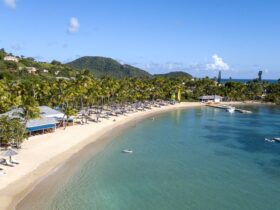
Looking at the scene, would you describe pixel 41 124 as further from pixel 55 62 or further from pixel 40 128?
pixel 55 62

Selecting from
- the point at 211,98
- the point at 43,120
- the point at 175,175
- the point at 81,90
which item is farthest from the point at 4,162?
the point at 211,98

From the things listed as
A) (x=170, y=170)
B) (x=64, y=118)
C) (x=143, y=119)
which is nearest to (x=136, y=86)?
(x=143, y=119)

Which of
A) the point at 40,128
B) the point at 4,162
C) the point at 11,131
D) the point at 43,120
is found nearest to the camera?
the point at 4,162

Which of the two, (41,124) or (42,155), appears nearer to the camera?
(42,155)

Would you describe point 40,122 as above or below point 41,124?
above

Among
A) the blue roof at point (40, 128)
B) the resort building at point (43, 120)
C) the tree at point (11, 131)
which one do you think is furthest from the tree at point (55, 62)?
the tree at point (11, 131)

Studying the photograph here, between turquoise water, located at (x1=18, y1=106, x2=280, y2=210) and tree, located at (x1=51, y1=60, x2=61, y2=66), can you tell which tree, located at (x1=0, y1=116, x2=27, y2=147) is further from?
tree, located at (x1=51, y1=60, x2=61, y2=66)

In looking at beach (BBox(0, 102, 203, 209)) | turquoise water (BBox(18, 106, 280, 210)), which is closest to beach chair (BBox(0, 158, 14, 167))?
beach (BBox(0, 102, 203, 209))
